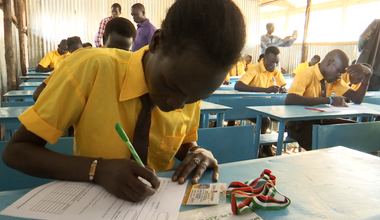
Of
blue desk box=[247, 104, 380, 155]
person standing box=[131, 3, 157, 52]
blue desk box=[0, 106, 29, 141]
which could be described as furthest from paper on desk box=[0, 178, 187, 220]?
person standing box=[131, 3, 157, 52]

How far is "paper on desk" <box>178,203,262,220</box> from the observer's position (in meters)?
0.62

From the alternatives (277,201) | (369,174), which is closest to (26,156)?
(277,201)

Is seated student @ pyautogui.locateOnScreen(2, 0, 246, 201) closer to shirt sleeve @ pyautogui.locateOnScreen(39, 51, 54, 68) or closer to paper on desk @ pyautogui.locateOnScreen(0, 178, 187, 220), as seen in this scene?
paper on desk @ pyautogui.locateOnScreen(0, 178, 187, 220)

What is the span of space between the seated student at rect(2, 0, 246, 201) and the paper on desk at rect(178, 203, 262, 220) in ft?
0.36

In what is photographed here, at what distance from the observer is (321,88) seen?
2.94 metres

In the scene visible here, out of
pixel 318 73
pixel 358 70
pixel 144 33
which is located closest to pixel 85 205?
pixel 318 73

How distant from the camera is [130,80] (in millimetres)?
833

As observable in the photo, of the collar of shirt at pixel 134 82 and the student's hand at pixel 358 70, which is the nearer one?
the collar of shirt at pixel 134 82

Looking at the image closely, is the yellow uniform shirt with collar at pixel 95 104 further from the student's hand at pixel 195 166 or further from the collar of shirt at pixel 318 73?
the collar of shirt at pixel 318 73

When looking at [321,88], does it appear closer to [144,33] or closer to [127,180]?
[144,33]

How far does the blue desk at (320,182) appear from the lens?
2.17 feet

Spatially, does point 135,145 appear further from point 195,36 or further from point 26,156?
point 195,36

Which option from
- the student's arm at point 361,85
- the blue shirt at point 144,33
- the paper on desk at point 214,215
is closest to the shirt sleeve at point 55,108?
the paper on desk at point 214,215

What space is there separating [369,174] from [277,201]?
49 centimetres
